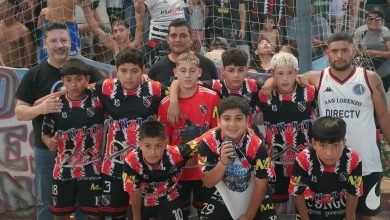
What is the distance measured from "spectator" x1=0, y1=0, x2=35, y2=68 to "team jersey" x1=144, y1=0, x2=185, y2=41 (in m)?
1.41

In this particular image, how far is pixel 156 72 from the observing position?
212 inches

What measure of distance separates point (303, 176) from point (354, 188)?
0.38 metres

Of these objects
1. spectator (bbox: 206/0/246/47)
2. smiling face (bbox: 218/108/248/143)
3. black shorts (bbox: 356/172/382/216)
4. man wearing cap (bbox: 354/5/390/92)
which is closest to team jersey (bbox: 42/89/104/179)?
smiling face (bbox: 218/108/248/143)

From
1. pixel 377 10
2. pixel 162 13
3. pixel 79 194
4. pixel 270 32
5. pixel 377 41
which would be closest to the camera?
pixel 79 194

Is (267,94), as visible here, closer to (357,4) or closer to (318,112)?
(318,112)

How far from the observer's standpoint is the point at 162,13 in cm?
730

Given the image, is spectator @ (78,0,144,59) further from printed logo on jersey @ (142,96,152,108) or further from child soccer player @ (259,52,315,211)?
child soccer player @ (259,52,315,211)

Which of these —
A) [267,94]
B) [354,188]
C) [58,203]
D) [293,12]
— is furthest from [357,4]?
[58,203]

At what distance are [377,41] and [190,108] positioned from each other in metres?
4.24

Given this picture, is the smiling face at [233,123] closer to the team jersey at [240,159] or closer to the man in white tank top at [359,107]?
the team jersey at [240,159]

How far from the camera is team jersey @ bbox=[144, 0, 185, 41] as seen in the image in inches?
282

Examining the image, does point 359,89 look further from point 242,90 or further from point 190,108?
point 190,108

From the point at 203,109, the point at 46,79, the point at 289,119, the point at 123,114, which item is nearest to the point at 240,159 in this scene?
the point at 203,109

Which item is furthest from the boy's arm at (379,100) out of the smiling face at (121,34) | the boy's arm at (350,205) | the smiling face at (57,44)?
the smiling face at (121,34)
